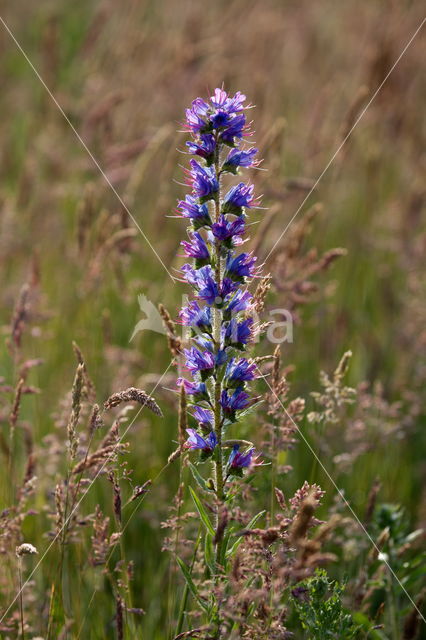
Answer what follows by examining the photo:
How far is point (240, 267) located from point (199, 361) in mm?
332

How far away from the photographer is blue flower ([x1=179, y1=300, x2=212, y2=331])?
2.29 metres

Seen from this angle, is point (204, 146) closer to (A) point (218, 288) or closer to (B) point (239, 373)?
(A) point (218, 288)

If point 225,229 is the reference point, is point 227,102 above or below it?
above

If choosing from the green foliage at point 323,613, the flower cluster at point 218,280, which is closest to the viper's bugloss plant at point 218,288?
the flower cluster at point 218,280

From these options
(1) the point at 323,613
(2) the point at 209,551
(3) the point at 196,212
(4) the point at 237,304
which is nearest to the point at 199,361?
(4) the point at 237,304

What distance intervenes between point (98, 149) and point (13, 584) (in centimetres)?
386

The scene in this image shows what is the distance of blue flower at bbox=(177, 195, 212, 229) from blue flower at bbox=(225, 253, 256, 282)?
0.16m

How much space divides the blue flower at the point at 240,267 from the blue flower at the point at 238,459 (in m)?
0.56

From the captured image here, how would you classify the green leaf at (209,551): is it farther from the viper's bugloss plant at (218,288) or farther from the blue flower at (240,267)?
the blue flower at (240,267)

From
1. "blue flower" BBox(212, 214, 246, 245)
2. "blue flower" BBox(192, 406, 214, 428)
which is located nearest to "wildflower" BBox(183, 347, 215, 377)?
"blue flower" BBox(192, 406, 214, 428)

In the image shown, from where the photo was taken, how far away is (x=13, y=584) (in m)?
2.77

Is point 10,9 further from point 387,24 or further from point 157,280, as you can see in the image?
point 157,280

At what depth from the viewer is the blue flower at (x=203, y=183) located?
2.21 metres

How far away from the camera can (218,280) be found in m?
2.26
